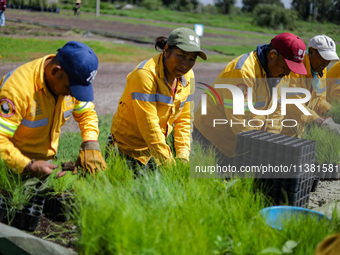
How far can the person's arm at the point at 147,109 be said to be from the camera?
3.60m

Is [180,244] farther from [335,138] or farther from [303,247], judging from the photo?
[335,138]

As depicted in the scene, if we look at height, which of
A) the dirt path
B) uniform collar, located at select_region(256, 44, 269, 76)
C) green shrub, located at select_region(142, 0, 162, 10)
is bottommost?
the dirt path

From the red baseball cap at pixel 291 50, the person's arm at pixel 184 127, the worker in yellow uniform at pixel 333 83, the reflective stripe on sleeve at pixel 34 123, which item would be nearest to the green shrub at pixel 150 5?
the worker in yellow uniform at pixel 333 83

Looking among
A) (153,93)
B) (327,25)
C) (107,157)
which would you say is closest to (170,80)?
(153,93)

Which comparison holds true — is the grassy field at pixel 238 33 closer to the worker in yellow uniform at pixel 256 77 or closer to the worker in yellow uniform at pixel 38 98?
the worker in yellow uniform at pixel 256 77

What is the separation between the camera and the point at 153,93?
144 inches

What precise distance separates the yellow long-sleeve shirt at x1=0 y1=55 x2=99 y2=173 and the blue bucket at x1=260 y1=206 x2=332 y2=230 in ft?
5.27

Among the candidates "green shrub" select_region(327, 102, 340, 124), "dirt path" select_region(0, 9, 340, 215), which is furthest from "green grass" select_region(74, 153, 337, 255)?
"green shrub" select_region(327, 102, 340, 124)

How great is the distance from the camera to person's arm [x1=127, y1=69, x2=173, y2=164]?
142 inches

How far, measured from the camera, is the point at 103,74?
42.5 ft

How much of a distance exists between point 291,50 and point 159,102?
120 cm

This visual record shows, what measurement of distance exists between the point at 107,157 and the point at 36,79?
1.20m

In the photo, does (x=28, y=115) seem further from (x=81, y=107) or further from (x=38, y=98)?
(x=81, y=107)

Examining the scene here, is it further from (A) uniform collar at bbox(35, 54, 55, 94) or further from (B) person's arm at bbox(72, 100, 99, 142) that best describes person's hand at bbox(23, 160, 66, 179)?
(B) person's arm at bbox(72, 100, 99, 142)
